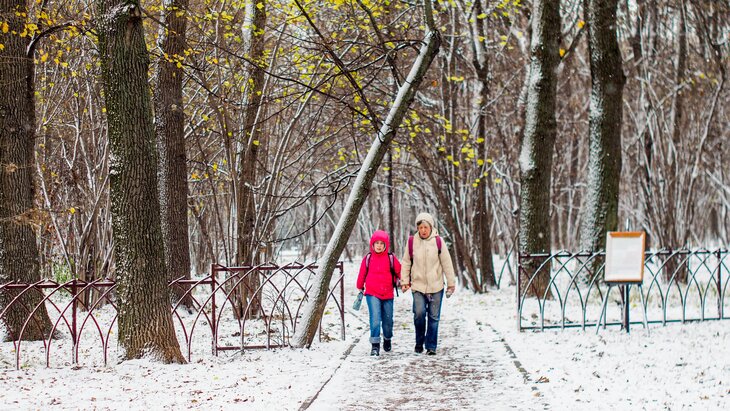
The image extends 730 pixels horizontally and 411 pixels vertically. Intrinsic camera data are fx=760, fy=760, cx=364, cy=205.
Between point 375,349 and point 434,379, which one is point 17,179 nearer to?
point 375,349

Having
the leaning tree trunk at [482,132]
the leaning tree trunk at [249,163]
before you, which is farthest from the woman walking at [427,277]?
the leaning tree trunk at [482,132]

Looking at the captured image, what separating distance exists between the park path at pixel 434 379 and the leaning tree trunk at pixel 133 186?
220 centimetres

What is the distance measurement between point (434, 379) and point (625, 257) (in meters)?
Result: 3.74

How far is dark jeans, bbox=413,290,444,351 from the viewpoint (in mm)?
9281

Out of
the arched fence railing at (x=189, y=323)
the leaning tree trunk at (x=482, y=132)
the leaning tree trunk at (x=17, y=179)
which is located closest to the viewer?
the arched fence railing at (x=189, y=323)

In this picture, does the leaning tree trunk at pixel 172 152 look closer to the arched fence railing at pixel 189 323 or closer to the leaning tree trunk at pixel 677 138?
the arched fence railing at pixel 189 323

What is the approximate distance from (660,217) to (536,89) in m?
6.85

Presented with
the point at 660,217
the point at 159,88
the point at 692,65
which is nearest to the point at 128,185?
the point at 159,88

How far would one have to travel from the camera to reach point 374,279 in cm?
948

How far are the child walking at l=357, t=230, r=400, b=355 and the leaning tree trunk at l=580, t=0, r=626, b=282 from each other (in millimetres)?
7398

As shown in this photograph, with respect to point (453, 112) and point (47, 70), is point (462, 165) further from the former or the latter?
point (47, 70)

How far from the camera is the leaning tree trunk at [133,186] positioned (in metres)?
8.17

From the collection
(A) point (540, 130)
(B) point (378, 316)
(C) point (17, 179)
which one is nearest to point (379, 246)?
(B) point (378, 316)

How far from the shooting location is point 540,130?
46.8ft
